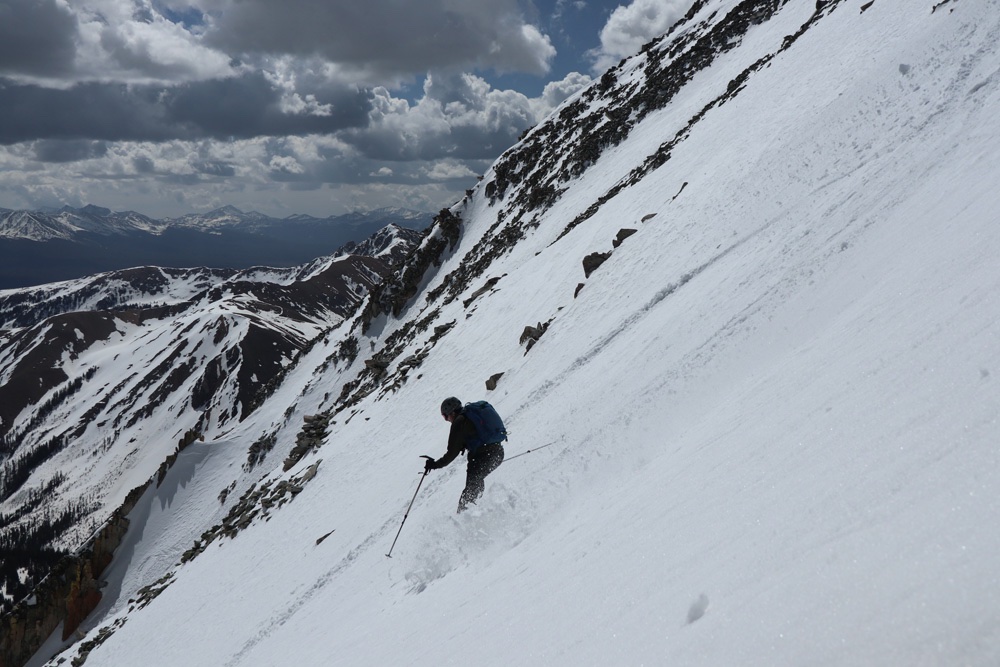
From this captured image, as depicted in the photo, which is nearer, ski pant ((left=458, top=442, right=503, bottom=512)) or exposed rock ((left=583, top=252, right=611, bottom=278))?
ski pant ((left=458, top=442, right=503, bottom=512))

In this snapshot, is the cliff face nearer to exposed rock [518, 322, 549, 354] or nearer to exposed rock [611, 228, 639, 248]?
exposed rock [518, 322, 549, 354]

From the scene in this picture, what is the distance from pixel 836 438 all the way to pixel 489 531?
228 inches

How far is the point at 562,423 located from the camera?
11344 millimetres

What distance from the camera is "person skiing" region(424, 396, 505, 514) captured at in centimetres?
927

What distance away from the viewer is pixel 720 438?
662 centimetres

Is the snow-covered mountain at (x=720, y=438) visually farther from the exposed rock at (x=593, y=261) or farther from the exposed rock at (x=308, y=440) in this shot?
the exposed rock at (x=308, y=440)

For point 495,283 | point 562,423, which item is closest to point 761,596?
point 562,423

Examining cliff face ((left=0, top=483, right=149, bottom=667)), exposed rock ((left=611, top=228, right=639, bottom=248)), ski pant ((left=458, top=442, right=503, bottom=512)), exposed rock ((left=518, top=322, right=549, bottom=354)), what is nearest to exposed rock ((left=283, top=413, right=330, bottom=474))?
exposed rock ((left=518, top=322, right=549, bottom=354))

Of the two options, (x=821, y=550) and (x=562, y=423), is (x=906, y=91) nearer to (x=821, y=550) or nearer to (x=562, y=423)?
(x=562, y=423)

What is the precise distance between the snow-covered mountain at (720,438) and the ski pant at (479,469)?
0.40m

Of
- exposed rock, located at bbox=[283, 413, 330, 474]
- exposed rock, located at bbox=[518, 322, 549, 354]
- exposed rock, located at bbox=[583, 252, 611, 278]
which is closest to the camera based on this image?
exposed rock, located at bbox=[518, 322, 549, 354]

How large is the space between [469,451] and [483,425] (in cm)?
66

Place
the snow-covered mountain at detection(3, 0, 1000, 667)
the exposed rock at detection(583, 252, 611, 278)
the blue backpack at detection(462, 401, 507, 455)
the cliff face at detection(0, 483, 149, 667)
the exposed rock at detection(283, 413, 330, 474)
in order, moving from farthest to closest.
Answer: the cliff face at detection(0, 483, 149, 667)
the exposed rock at detection(283, 413, 330, 474)
the exposed rock at detection(583, 252, 611, 278)
the blue backpack at detection(462, 401, 507, 455)
the snow-covered mountain at detection(3, 0, 1000, 667)

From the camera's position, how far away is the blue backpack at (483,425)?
9398mm
